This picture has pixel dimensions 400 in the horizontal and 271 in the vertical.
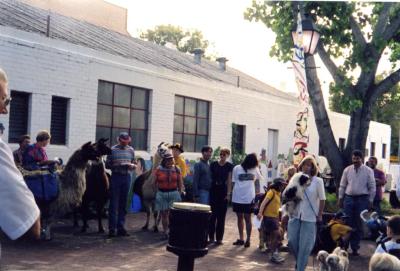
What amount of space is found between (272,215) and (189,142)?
887 cm

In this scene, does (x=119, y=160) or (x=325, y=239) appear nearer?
(x=325, y=239)

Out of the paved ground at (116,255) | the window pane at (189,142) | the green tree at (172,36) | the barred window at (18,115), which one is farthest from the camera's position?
the green tree at (172,36)

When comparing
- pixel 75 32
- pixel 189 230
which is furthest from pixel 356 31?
pixel 189 230

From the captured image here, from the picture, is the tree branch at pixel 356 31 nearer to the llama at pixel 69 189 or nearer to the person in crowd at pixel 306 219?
the llama at pixel 69 189

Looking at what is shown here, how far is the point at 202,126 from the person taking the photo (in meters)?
19.2

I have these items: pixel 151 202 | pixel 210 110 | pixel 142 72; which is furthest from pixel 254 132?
pixel 151 202

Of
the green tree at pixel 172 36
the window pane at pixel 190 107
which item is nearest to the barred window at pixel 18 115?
the window pane at pixel 190 107

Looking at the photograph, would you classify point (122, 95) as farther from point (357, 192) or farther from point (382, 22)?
point (357, 192)

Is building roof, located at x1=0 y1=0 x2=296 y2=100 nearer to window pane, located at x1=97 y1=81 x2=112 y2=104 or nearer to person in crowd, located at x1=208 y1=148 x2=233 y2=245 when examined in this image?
window pane, located at x1=97 y1=81 x2=112 y2=104

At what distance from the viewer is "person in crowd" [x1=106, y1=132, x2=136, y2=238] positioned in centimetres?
1100

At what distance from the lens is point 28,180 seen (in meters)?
9.70

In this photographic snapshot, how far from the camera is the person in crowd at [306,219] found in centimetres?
760

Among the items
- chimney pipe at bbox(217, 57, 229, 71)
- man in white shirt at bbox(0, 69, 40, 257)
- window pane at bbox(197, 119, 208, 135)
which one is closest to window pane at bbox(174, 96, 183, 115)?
window pane at bbox(197, 119, 208, 135)

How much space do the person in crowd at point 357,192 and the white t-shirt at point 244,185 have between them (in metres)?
1.74
